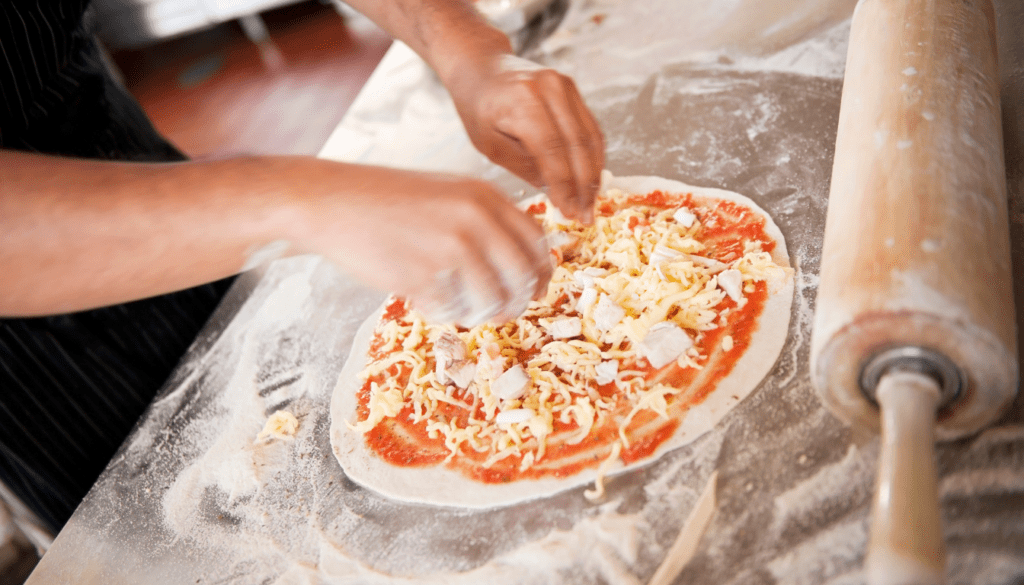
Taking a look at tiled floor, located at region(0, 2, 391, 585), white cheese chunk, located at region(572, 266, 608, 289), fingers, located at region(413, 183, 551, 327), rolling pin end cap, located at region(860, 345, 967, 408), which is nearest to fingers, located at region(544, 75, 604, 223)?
white cheese chunk, located at region(572, 266, 608, 289)

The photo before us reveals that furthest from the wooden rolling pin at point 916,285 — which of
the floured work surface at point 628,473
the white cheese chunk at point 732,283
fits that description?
the white cheese chunk at point 732,283

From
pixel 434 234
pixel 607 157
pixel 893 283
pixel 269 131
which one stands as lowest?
pixel 269 131

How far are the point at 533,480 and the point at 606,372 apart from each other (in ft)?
0.87

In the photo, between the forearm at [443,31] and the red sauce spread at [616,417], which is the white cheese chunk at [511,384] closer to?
the red sauce spread at [616,417]

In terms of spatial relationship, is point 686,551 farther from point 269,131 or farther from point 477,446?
point 269,131

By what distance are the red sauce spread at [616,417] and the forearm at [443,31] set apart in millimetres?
639

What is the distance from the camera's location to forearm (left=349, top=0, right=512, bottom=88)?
1.56m

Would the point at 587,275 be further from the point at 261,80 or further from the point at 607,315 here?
the point at 261,80

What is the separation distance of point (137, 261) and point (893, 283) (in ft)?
3.77

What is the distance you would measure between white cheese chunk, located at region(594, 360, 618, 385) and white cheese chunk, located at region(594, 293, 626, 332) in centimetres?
9

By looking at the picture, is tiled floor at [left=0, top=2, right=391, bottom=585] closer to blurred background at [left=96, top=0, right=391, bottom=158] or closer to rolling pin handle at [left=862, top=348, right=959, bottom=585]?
blurred background at [left=96, top=0, right=391, bottom=158]

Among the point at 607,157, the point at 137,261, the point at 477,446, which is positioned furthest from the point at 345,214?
the point at 607,157

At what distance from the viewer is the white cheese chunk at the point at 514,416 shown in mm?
1277

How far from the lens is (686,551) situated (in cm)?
103
